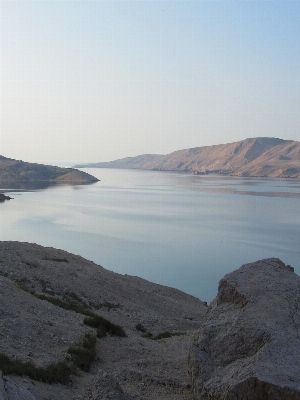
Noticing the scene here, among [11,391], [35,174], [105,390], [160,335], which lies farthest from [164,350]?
[35,174]

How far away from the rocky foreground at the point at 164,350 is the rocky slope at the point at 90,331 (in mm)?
22

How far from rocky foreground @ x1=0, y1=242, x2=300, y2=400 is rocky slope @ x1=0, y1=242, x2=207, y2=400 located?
0.9 inches

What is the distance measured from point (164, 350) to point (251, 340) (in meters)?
3.40

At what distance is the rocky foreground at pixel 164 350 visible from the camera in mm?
4801

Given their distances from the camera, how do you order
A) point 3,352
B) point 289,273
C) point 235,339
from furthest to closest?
point 289,273, point 3,352, point 235,339

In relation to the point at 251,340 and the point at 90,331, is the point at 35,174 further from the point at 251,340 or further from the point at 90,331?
the point at 251,340

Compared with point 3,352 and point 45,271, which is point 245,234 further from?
point 3,352

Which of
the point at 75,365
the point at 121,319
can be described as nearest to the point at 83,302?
the point at 121,319

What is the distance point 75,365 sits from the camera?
6422mm

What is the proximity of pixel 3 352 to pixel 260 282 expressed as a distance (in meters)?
3.76

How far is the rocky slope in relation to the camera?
18.6 feet

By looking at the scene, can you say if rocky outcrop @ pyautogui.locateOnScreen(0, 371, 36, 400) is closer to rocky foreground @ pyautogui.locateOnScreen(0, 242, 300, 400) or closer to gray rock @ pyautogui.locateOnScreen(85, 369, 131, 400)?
rocky foreground @ pyautogui.locateOnScreen(0, 242, 300, 400)

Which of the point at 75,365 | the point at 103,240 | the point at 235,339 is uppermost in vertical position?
the point at 235,339

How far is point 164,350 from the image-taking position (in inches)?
331
